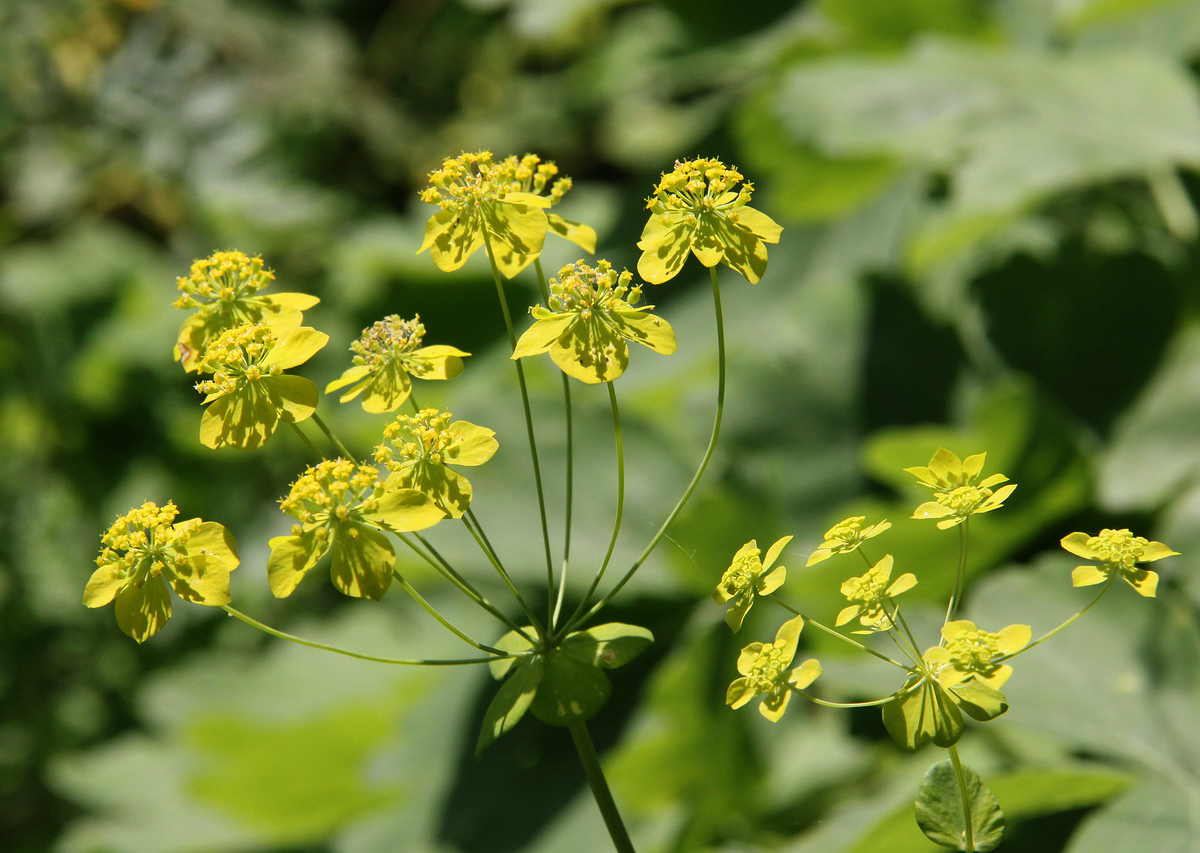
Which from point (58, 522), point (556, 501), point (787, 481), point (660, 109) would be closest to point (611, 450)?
point (556, 501)

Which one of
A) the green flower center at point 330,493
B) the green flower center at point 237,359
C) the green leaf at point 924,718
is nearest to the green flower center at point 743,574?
the green leaf at point 924,718

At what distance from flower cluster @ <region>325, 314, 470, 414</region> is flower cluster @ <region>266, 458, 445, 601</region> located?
3.6 inches

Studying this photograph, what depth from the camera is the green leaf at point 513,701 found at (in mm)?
660

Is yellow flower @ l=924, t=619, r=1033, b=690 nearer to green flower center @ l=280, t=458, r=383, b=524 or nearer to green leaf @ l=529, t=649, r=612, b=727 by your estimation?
green leaf @ l=529, t=649, r=612, b=727

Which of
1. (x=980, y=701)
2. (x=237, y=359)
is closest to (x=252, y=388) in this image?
(x=237, y=359)

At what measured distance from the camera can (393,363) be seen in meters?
0.73

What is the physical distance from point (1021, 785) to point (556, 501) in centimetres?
77

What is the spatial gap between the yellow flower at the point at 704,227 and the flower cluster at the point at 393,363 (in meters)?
0.15

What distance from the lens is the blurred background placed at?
134 cm

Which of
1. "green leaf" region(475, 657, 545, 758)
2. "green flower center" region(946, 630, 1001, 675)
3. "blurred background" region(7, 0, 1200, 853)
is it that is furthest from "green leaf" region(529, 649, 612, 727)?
"blurred background" region(7, 0, 1200, 853)

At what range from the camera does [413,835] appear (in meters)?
1.55

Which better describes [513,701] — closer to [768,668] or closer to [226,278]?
[768,668]

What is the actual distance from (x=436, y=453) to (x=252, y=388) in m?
0.13

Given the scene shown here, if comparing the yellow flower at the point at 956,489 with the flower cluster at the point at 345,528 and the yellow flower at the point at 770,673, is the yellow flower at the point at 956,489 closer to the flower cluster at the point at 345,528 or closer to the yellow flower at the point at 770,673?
the yellow flower at the point at 770,673
